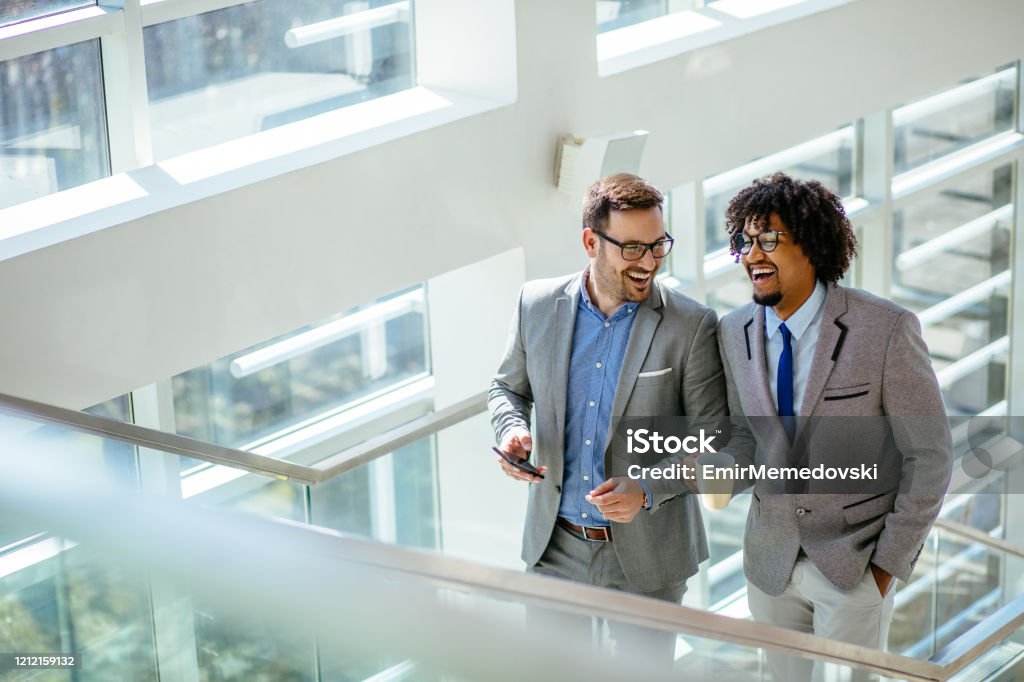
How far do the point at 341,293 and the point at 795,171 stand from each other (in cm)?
500

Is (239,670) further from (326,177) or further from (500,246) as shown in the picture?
(500,246)

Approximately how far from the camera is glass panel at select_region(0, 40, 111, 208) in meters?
4.74

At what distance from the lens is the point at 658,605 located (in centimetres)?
212

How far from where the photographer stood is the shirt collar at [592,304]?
10.9 feet

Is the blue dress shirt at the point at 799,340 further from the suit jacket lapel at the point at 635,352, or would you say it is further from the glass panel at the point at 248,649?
the glass panel at the point at 248,649

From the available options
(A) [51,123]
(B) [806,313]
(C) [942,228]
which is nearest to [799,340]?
(B) [806,313]

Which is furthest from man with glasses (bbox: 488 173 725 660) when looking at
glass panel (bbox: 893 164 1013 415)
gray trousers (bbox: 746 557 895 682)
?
glass panel (bbox: 893 164 1013 415)

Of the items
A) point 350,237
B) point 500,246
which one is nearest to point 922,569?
point 500,246

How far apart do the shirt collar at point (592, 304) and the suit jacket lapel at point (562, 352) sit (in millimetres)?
17

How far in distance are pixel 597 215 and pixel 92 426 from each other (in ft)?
4.53

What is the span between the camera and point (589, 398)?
10.9 ft

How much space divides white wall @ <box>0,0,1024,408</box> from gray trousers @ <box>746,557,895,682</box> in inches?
93.8

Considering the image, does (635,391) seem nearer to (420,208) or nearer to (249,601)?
(249,601)

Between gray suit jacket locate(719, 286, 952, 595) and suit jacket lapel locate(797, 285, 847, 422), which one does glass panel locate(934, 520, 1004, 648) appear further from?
suit jacket lapel locate(797, 285, 847, 422)
